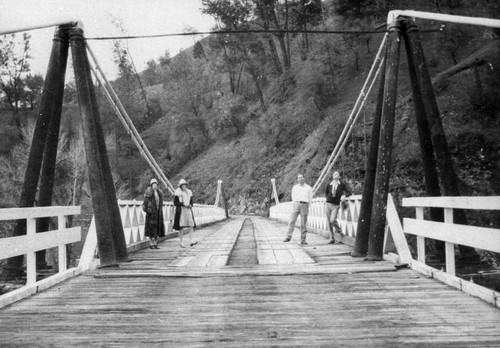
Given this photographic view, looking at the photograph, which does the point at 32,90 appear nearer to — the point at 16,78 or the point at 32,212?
the point at 16,78

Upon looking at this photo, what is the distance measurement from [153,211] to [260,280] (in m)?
5.30

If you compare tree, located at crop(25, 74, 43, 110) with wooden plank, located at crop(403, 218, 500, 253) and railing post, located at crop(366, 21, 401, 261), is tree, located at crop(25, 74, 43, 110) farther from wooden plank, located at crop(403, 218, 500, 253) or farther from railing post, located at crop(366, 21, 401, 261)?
wooden plank, located at crop(403, 218, 500, 253)

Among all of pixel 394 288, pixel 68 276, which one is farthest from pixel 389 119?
pixel 68 276

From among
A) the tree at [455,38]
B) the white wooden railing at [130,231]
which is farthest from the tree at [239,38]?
the white wooden railing at [130,231]

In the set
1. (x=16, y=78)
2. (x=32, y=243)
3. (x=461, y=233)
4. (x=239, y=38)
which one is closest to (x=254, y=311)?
(x=461, y=233)

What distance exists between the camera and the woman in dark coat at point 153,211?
33.9 feet

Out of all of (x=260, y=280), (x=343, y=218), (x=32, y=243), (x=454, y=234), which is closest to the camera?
(x=454, y=234)

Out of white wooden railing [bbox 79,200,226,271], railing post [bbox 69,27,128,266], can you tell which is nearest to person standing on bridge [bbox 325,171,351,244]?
white wooden railing [bbox 79,200,226,271]

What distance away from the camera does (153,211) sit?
1045 centimetres

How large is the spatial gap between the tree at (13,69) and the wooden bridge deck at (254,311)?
29.5 m

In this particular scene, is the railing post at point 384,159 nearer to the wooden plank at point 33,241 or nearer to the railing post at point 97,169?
the railing post at point 97,169

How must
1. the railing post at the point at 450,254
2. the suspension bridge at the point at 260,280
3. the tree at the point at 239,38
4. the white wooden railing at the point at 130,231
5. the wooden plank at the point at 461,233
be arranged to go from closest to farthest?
the suspension bridge at the point at 260,280, the wooden plank at the point at 461,233, the railing post at the point at 450,254, the white wooden railing at the point at 130,231, the tree at the point at 239,38

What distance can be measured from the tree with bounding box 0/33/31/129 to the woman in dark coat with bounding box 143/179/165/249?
24866 millimetres

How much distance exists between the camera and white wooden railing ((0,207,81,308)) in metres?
4.74
